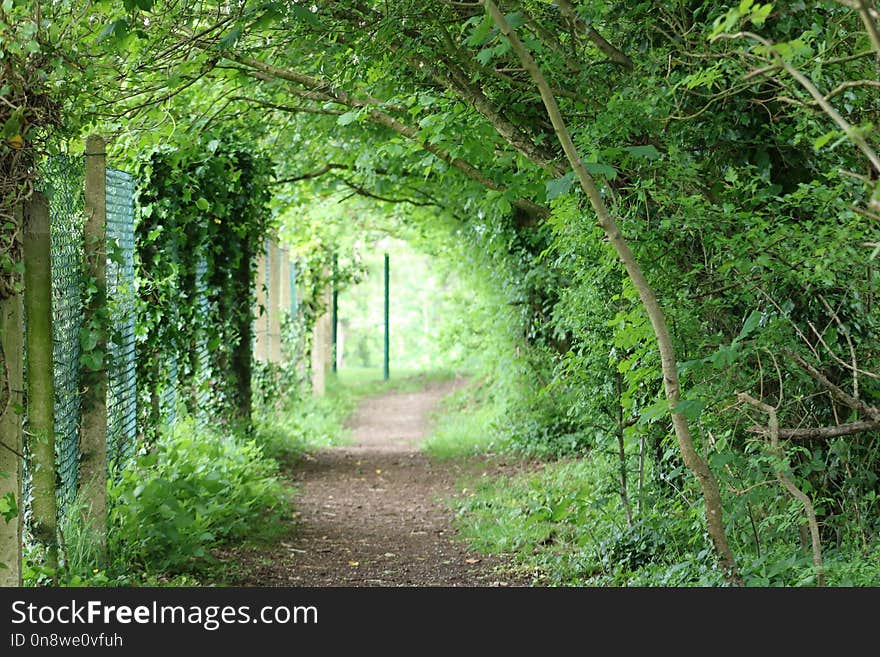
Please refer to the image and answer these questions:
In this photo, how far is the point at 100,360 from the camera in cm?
509

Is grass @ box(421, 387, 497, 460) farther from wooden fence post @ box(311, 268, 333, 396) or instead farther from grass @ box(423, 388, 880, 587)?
wooden fence post @ box(311, 268, 333, 396)

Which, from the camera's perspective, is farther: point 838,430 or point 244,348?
point 244,348

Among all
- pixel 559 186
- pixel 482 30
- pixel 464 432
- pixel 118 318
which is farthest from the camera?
pixel 464 432

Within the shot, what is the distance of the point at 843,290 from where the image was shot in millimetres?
4402

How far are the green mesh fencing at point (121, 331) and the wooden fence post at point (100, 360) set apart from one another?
0.15 meters

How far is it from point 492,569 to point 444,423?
325 inches

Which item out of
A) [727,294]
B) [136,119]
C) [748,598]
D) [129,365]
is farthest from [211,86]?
[748,598]

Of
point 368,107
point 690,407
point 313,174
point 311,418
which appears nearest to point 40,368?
point 368,107

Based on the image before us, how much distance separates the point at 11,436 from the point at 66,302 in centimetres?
105

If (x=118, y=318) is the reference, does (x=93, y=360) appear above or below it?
below

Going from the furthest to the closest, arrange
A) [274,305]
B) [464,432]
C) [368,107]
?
[274,305], [464,432], [368,107]

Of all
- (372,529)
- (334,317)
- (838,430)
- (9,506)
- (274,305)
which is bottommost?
(372,529)

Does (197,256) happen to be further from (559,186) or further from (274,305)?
(559,186)

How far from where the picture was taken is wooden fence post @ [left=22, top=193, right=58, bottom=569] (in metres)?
4.36
